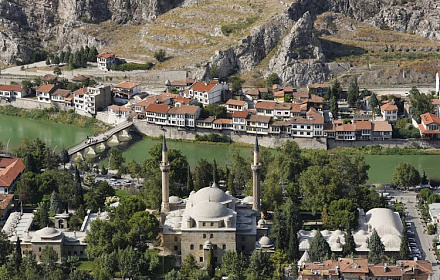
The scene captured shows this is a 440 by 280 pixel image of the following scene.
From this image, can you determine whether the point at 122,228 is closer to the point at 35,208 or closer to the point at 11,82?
the point at 35,208

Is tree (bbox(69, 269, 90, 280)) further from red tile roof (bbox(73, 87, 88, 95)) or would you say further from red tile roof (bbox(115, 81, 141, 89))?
red tile roof (bbox(115, 81, 141, 89))

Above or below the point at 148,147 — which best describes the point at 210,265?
below

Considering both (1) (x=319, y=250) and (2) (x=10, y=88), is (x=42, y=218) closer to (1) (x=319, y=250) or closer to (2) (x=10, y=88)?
(1) (x=319, y=250)

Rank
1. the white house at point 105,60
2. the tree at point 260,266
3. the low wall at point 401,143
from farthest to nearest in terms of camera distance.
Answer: the white house at point 105,60, the low wall at point 401,143, the tree at point 260,266

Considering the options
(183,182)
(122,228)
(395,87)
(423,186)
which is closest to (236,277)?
(122,228)

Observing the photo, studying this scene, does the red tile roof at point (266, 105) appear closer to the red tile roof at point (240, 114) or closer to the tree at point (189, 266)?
the red tile roof at point (240, 114)

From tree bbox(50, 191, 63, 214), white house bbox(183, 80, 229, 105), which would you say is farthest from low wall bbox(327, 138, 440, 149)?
tree bbox(50, 191, 63, 214)

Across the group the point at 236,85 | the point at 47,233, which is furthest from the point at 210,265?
the point at 236,85

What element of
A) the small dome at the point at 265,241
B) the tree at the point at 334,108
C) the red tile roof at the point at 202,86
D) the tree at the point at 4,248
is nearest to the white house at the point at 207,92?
the red tile roof at the point at 202,86
